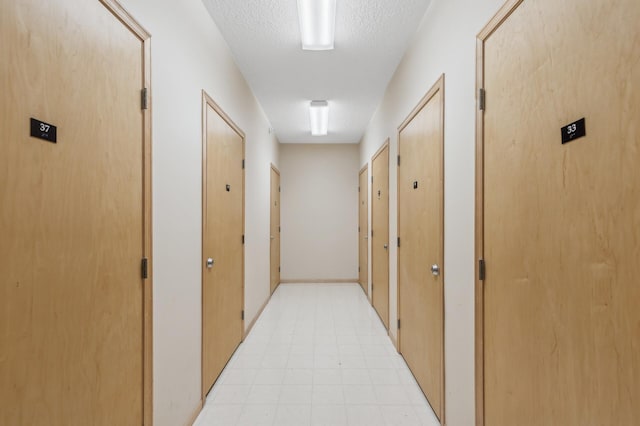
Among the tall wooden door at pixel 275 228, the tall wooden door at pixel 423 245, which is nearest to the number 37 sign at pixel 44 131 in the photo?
the tall wooden door at pixel 423 245

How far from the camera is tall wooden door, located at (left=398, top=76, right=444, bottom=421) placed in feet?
6.07

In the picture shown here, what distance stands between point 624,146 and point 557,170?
20 centimetres

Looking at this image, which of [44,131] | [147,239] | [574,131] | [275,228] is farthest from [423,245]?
[275,228]

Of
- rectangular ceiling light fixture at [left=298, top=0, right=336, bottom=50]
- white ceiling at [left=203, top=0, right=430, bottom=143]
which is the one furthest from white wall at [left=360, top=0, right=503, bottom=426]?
rectangular ceiling light fixture at [left=298, top=0, right=336, bottom=50]

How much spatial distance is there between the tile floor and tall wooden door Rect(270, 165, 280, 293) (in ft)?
4.32

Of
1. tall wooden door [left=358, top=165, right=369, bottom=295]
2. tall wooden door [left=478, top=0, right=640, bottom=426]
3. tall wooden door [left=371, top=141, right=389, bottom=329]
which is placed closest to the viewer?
tall wooden door [left=478, top=0, right=640, bottom=426]

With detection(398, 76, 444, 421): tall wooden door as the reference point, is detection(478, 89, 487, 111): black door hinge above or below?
above

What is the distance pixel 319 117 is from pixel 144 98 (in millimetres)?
3116

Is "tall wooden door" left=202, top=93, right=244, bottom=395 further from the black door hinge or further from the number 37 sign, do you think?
the black door hinge

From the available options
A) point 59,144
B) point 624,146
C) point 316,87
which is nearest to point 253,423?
point 59,144

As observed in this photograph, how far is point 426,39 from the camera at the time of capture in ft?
6.97

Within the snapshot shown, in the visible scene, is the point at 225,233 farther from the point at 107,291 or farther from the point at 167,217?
the point at 107,291

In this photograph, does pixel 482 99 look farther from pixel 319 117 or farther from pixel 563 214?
pixel 319 117

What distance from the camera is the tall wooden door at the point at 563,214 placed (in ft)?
2.34
